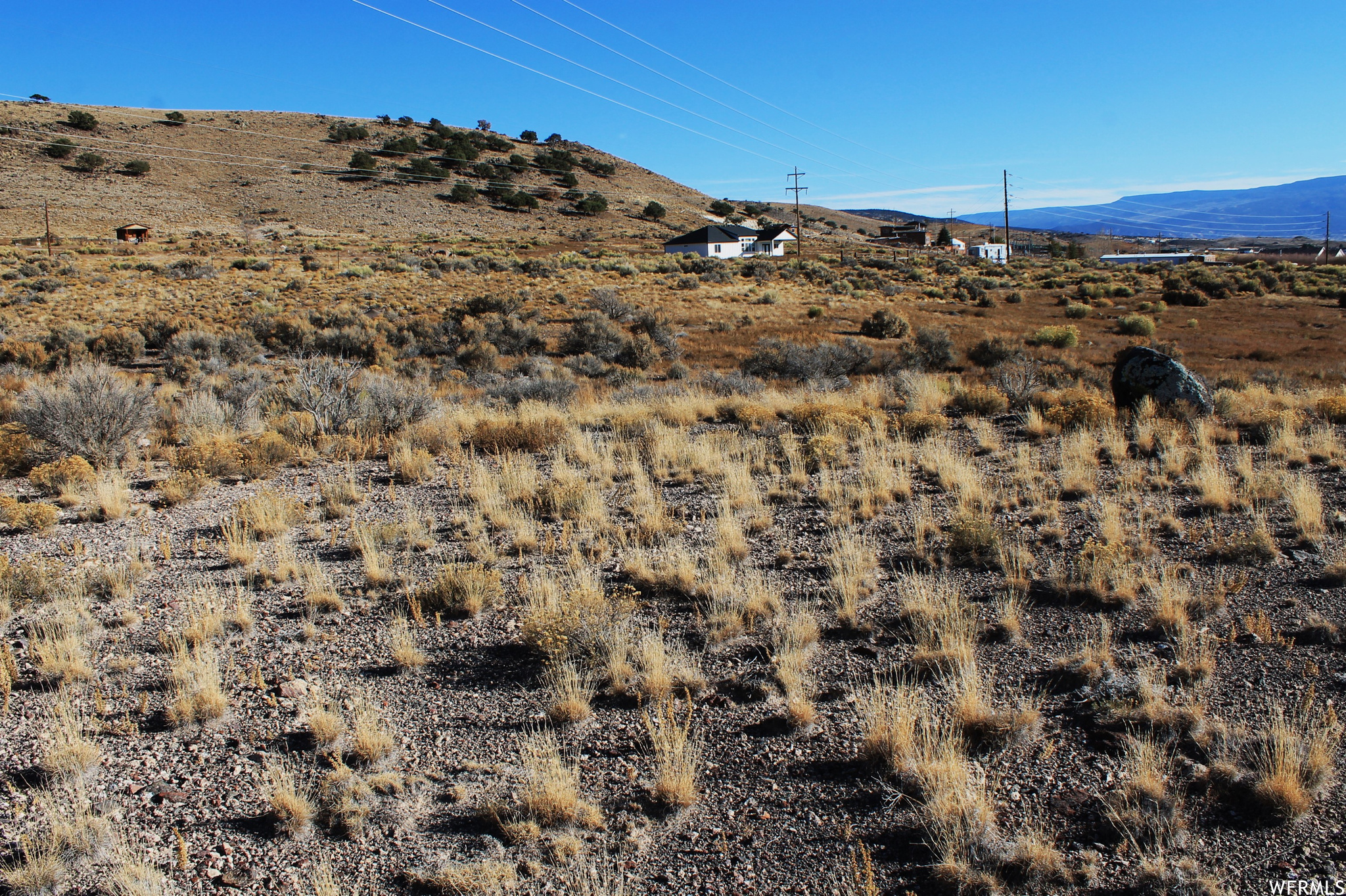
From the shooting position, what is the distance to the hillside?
198 ft

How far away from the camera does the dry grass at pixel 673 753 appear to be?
347cm

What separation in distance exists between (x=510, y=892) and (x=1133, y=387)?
11976 mm

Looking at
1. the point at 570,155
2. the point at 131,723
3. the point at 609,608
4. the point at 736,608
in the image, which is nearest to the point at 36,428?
the point at 131,723

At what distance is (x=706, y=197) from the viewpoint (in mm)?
114125

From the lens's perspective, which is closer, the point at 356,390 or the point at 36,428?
the point at 36,428

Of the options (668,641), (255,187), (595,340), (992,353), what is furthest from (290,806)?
(255,187)

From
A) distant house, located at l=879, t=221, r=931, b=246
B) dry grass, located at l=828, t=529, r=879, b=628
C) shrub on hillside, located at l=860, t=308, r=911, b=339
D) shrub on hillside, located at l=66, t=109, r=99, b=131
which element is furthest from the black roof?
shrub on hillside, located at l=66, t=109, r=99, b=131

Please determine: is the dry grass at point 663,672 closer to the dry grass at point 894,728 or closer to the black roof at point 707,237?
the dry grass at point 894,728

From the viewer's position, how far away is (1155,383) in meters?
11.4

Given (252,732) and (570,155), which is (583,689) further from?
(570,155)

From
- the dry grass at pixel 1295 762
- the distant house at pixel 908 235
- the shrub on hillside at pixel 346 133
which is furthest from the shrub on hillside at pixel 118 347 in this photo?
the shrub on hillside at pixel 346 133

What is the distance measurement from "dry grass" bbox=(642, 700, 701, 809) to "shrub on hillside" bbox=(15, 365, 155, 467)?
863cm

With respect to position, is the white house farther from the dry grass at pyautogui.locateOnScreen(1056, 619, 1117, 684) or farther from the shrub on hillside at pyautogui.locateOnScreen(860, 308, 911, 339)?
the dry grass at pyautogui.locateOnScreen(1056, 619, 1117, 684)

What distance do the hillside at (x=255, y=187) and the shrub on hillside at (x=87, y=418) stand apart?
5570 cm
